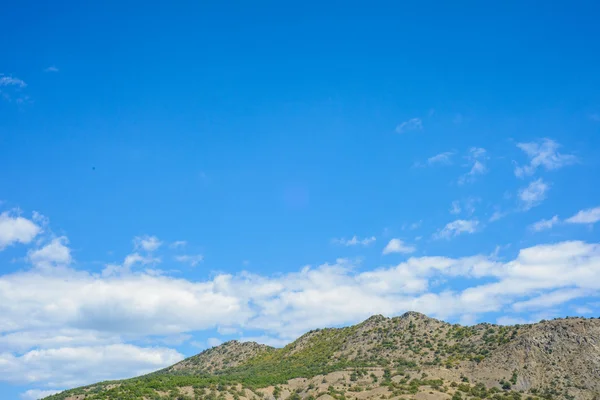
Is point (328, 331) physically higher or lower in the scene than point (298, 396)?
higher

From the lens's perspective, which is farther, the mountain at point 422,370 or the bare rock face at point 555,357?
the bare rock face at point 555,357

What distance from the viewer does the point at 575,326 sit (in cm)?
11644

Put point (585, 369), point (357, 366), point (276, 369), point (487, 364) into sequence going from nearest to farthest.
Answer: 1. point (585, 369)
2. point (487, 364)
3. point (357, 366)
4. point (276, 369)

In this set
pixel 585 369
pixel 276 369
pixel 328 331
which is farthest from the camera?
pixel 328 331

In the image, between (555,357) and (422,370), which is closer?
(555,357)

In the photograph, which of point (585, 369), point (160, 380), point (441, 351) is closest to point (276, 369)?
point (160, 380)

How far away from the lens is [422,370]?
11375 centimetres

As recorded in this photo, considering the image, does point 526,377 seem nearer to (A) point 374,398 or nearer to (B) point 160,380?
(A) point 374,398

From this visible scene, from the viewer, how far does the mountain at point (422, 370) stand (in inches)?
3915

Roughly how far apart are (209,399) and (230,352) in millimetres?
70465

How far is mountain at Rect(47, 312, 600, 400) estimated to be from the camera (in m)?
99.4

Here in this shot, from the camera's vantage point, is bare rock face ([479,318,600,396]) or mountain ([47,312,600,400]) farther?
bare rock face ([479,318,600,396])

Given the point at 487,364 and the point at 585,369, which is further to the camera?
the point at 487,364

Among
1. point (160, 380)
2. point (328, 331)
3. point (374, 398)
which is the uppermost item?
point (328, 331)
